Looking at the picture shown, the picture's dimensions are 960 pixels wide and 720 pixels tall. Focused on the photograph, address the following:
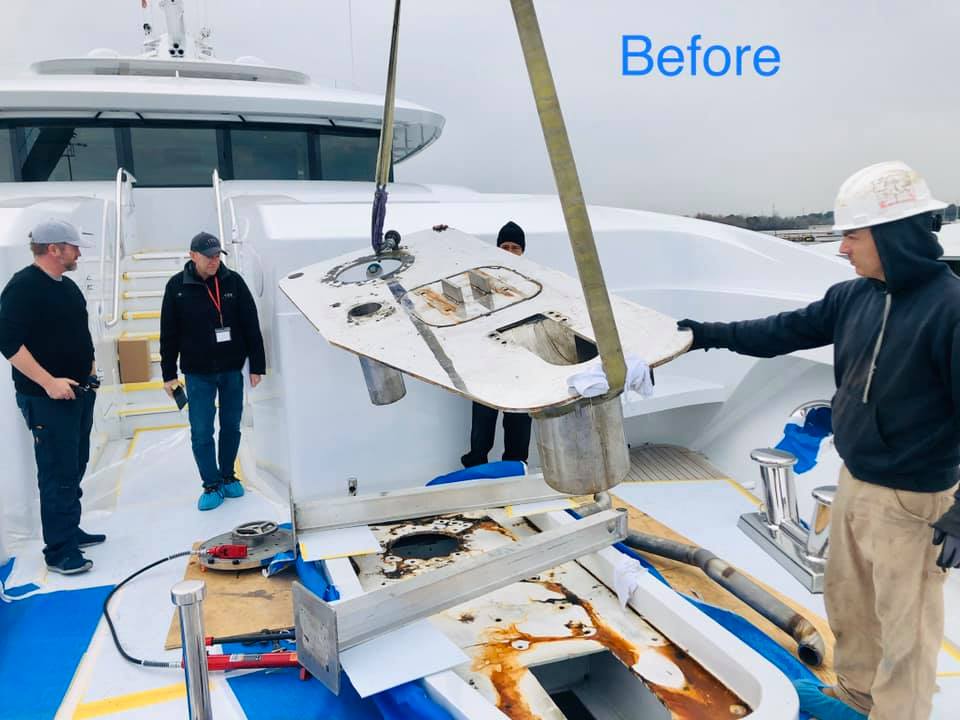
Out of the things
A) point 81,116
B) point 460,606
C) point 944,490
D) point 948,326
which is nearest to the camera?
point 948,326

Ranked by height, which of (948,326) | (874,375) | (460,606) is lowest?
(460,606)

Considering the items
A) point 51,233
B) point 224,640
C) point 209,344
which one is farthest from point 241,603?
point 51,233

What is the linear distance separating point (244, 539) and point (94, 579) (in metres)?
0.66

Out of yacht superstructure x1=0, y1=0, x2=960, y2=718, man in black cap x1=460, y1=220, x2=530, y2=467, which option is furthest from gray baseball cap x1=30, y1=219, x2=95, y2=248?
man in black cap x1=460, y1=220, x2=530, y2=467

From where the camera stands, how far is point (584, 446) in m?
1.80

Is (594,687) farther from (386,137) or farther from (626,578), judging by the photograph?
(386,137)

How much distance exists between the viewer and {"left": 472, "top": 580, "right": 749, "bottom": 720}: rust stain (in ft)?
6.53

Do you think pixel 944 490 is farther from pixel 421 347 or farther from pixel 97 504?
pixel 97 504

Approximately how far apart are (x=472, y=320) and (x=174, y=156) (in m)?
5.73

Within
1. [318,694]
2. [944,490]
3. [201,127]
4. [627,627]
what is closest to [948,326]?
[944,490]

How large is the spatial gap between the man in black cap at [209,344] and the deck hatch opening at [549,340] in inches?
83.4

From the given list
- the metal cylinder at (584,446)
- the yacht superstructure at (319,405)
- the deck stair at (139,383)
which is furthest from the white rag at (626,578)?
the deck stair at (139,383)

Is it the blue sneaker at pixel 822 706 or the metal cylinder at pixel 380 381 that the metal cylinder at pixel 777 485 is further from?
the metal cylinder at pixel 380 381

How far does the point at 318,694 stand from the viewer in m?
2.33
